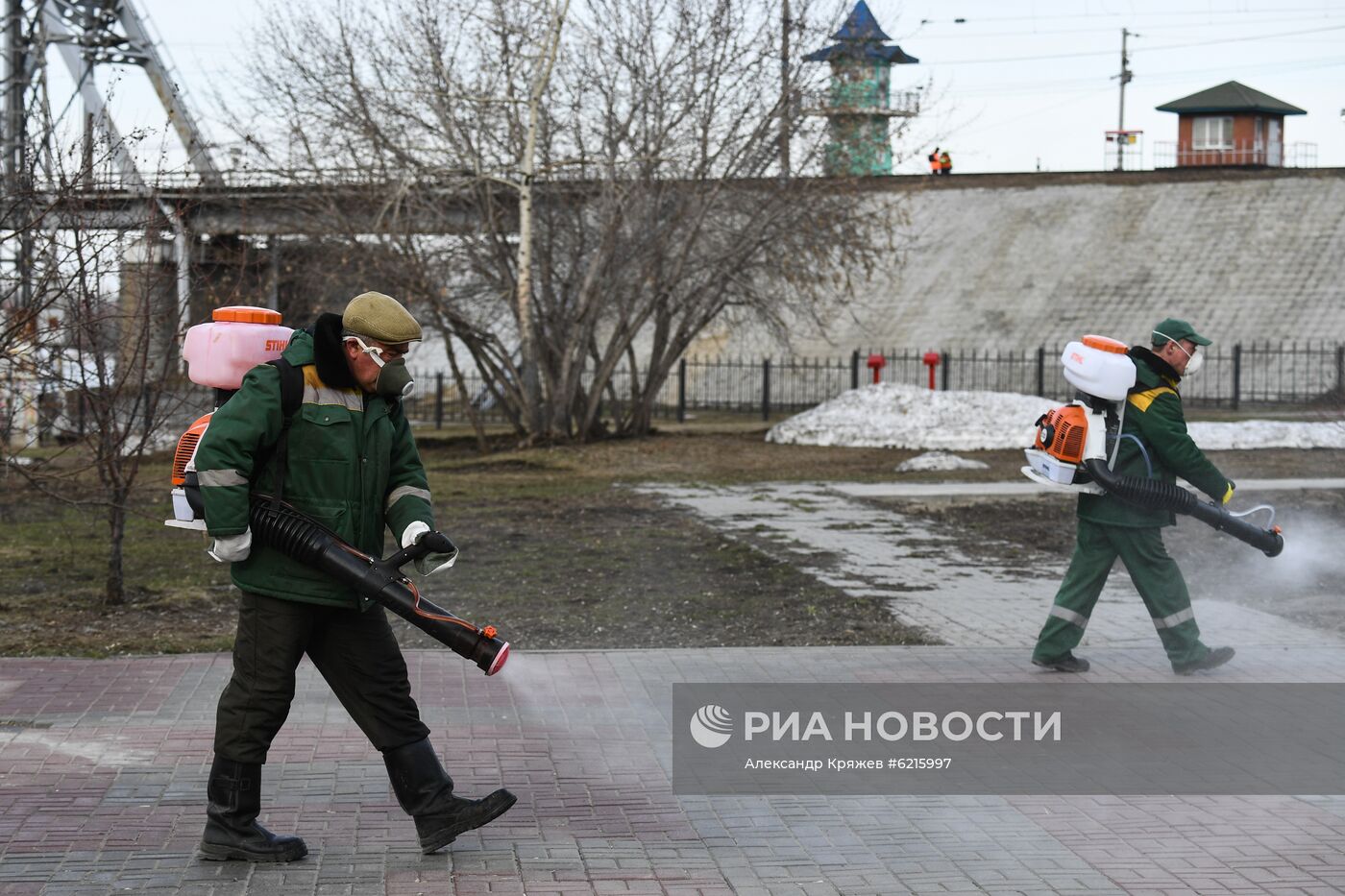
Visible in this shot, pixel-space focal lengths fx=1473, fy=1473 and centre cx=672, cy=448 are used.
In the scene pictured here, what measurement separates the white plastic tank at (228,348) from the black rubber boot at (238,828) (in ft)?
4.47

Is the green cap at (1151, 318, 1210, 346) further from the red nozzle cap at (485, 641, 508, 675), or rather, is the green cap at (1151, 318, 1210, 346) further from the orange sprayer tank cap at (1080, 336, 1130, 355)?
the red nozzle cap at (485, 641, 508, 675)

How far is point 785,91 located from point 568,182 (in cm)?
357

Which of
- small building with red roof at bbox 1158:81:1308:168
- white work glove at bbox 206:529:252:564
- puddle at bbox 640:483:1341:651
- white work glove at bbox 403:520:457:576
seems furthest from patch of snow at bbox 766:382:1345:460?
small building with red roof at bbox 1158:81:1308:168

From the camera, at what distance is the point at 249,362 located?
17.0 feet

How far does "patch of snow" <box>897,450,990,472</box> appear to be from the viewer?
1944 centimetres

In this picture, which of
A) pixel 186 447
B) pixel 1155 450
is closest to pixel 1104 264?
pixel 1155 450

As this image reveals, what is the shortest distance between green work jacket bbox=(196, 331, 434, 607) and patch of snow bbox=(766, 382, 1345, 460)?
18.5 metres

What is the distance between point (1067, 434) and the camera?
7.08 meters

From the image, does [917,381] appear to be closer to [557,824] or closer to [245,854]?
[557,824]

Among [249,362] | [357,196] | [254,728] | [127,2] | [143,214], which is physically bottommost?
[254,728]

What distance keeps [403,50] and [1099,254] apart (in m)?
31.6

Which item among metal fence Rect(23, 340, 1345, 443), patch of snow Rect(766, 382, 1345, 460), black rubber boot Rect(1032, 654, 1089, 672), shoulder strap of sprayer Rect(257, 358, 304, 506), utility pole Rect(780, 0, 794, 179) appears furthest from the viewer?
metal fence Rect(23, 340, 1345, 443)

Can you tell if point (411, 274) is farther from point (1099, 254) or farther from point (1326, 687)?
point (1099, 254)

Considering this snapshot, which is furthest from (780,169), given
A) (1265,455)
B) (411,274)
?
(1265,455)
